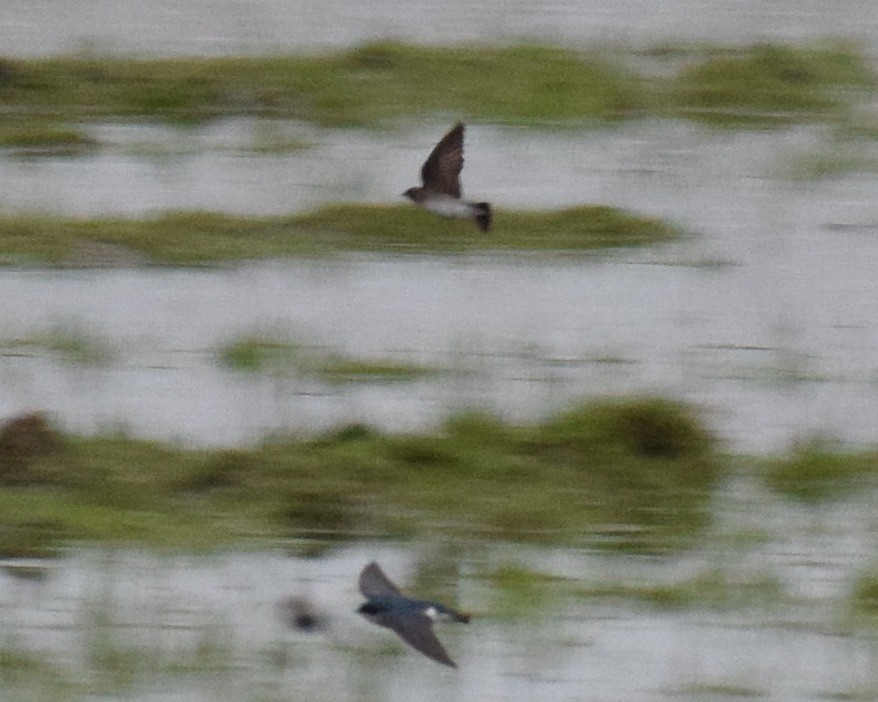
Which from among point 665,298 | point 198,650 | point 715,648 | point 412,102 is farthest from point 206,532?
point 412,102

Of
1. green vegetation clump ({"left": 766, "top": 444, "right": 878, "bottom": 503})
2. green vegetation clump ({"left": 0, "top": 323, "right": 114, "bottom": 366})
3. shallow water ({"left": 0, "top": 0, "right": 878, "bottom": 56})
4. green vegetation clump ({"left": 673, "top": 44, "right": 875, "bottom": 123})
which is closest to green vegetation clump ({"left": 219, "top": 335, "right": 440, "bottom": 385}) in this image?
green vegetation clump ({"left": 0, "top": 323, "right": 114, "bottom": 366})

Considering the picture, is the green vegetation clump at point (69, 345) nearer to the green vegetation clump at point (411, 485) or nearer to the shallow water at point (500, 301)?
the shallow water at point (500, 301)

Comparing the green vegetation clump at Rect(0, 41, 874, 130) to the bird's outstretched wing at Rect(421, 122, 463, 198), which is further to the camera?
the green vegetation clump at Rect(0, 41, 874, 130)

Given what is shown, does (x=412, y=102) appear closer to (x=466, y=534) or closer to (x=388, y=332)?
(x=388, y=332)

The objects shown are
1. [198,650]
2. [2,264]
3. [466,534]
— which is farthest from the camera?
[2,264]

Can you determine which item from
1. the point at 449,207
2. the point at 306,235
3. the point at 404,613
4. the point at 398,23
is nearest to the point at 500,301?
the point at 449,207

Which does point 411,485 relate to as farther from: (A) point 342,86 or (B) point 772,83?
(B) point 772,83

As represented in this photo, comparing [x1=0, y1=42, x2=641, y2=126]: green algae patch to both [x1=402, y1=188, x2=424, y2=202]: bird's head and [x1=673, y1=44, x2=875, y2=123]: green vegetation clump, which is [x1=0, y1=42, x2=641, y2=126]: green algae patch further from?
[x1=402, y1=188, x2=424, y2=202]: bird's head
